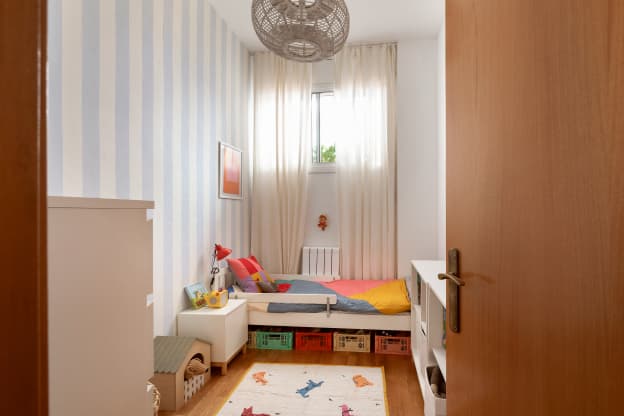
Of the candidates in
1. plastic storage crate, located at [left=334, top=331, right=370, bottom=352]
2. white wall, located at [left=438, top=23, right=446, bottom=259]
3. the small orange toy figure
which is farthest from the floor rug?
the small orange toy figure

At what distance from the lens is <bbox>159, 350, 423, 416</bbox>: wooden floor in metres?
2.20

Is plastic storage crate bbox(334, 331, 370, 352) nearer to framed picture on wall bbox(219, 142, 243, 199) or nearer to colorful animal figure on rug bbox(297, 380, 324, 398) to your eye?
colorful animal figure on rug bbox(297, 380, 324, 398)

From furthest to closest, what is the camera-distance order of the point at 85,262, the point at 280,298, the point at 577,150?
the point at 280,298, the point at 85,262, the point at 577,150

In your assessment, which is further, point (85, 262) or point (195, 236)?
point (195, 236)

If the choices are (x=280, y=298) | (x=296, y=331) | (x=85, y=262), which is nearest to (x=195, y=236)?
(x=280, y=298)

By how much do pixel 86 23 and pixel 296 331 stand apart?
2699 mm

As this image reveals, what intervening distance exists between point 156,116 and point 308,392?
2.09 metres

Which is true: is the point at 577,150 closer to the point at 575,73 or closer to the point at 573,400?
the point at 575,73

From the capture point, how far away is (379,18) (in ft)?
11.6

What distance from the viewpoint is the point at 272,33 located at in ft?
7.41

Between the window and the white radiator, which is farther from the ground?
the window

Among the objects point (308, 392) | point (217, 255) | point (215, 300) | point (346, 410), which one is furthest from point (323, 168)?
point (346, 410)

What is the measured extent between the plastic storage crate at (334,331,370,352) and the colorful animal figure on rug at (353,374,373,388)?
0.48m

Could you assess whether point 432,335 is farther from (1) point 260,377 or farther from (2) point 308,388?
(1) point 260,377
